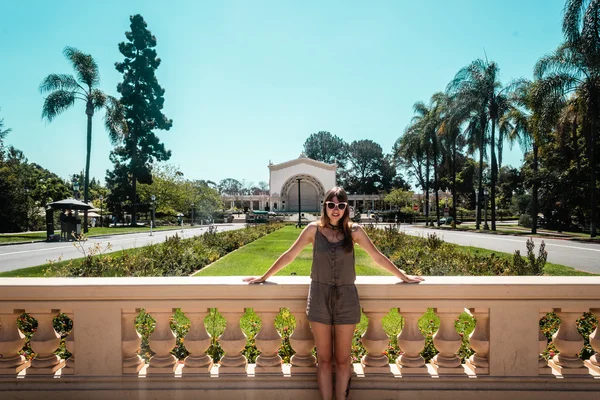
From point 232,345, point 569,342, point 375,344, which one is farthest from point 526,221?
point 232,345

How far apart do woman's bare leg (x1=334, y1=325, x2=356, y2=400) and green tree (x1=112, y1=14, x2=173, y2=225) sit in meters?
43.2

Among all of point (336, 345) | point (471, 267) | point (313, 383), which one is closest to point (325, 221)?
point (336, 345)

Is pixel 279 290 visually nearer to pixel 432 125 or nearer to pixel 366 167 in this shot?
pixel 432 125

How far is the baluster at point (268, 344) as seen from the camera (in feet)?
8.68

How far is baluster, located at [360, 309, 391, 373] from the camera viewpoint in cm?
262

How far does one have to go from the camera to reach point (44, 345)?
8.64ft

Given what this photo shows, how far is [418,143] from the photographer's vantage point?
138ft

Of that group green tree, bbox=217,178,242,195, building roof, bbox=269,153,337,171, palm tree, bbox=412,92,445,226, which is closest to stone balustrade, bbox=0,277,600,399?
palm tree, bbox=412,92,445,226

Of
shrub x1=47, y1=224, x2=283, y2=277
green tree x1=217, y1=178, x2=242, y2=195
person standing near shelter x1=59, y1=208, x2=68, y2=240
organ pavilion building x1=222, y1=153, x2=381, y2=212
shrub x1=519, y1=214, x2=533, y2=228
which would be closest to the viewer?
shrub x1=47, y1=224, x2=283, y2=277

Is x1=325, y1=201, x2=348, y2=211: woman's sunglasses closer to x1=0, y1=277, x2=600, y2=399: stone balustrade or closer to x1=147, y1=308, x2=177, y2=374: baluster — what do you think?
x1=0, y1=277, x2=600, y2=399: stone balustrade

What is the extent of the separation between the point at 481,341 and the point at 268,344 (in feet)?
4.78

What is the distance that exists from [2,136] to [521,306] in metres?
35.6

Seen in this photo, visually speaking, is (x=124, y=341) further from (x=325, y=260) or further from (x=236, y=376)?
(x=325, y=260)

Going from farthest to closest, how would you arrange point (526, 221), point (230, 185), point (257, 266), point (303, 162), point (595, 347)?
point (230, 185) < point (303, 162) < point (526, 221) < point (257, 266) < point (595, 347)
